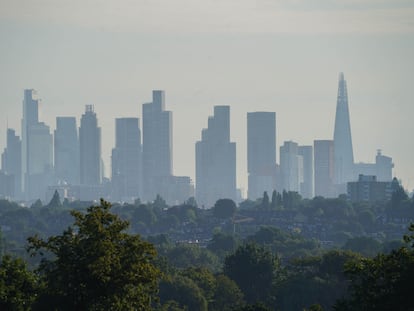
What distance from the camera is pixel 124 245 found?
5741 centimetres

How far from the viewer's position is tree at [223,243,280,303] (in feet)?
413

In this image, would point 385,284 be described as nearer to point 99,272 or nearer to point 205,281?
point 99,272

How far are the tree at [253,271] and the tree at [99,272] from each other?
65.3 metres

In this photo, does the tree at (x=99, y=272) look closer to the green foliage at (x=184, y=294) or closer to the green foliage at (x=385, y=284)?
the green foliage at (x=385, y=284)

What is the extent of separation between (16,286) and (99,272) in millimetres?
7817

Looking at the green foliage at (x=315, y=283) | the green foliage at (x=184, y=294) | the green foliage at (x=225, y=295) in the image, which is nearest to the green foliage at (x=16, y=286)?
the green foliage at (x=184, y=294)

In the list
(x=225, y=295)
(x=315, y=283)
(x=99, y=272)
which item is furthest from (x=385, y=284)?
(x=225, y=295)

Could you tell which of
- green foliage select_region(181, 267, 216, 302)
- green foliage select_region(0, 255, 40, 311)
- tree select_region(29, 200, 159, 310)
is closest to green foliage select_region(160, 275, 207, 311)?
green foliage select_region(181, 267, 216, 302)

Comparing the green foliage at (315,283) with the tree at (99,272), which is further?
the green foliage at (315,283)

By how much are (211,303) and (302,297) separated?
27.0 ft

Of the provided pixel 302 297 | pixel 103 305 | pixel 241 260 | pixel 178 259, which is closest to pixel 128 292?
pixel 103 305

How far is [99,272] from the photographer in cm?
5506

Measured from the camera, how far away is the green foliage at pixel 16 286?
60.7 meters

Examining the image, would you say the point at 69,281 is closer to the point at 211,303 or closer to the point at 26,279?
the point at 26,279
